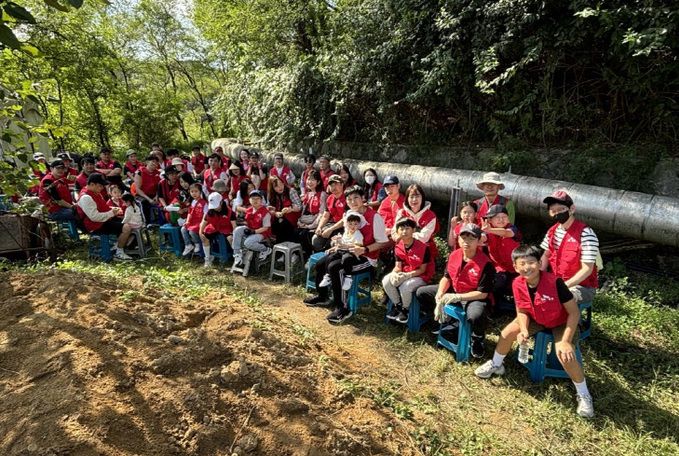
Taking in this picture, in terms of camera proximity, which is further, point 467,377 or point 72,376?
point 467,377

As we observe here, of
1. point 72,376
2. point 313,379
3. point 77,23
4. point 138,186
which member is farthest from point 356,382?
point 77,23

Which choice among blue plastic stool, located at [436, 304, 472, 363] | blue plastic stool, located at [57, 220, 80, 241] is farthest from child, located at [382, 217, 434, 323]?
blue plastic stool, located at [57, 220, 80, 241]

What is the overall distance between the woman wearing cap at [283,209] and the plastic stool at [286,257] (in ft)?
1.64

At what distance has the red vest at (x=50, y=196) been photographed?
7934mm

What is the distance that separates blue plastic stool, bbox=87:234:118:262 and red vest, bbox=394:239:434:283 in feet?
18.8

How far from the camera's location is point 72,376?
2631mm

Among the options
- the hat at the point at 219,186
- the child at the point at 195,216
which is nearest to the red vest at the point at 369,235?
the hat at the point at 219,186

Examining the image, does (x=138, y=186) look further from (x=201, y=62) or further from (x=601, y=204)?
(x=201, y=62)

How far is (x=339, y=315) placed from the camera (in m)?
5.20

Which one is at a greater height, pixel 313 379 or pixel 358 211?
pixel 358 211

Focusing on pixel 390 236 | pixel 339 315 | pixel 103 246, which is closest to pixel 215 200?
pixel 103 246

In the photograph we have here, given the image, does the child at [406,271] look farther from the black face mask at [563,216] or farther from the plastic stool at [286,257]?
the plastic stool at [286,257]

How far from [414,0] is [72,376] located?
816 centimetres

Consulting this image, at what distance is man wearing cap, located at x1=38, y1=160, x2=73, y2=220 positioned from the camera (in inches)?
314
